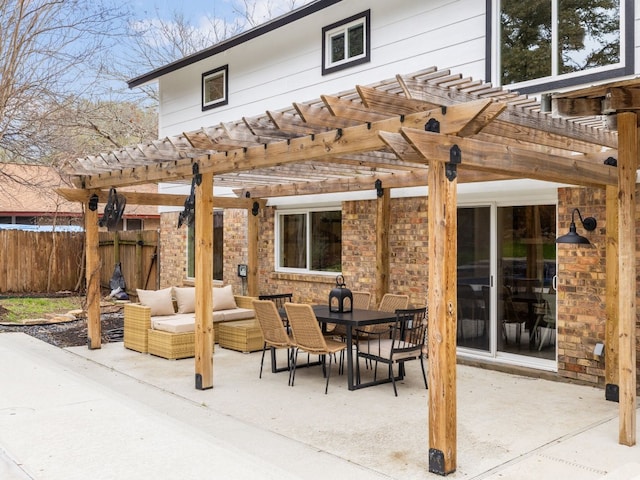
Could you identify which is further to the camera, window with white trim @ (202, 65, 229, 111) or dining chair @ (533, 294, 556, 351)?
window with white trim @ (202, 65, 229, 111)

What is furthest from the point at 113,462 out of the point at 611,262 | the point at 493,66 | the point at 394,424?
the point at 493,66

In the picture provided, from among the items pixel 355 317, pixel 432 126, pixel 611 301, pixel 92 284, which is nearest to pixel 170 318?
pixel 92 284

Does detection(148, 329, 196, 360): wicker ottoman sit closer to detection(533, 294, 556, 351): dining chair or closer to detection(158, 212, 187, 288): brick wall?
detection(158, 212, 187, 288): brick wall

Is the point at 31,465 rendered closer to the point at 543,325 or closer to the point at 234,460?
the point at 234,460

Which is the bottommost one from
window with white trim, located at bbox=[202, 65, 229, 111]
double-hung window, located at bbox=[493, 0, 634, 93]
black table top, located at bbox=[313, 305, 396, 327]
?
black table top, located at bbox=[313, 305, 396, 327]

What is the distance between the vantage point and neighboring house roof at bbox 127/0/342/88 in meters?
9.25

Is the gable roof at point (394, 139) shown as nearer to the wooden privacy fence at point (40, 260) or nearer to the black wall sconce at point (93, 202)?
the black wall sconce at point (93, 202)

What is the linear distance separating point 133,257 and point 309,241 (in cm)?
668

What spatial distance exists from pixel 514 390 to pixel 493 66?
151 inches

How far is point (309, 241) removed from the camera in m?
10.4

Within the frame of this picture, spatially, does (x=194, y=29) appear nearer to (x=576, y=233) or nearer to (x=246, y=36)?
(x=246, y=36)

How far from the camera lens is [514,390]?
6625mm

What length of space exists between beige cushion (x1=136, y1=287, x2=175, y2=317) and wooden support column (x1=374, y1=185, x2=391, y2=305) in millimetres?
3204

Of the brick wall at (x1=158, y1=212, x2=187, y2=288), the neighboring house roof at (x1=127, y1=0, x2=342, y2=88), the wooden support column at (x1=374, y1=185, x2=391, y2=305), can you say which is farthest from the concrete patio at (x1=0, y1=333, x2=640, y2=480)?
the neighboring house roof at (x1=127, y1=0, x2=342, y2=88)
